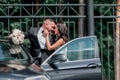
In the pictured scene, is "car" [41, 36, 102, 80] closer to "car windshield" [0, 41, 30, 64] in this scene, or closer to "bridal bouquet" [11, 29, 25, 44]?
"car windshield" [0, 41, 30, 64]

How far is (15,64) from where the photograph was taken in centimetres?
778

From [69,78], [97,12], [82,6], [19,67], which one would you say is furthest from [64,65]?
[97,12]

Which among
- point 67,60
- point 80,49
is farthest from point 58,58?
point 80,49

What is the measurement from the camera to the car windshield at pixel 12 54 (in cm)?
814

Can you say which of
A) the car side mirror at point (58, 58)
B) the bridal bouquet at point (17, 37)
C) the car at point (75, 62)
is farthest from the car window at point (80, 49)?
the bridal bouquet at point (17, 37)

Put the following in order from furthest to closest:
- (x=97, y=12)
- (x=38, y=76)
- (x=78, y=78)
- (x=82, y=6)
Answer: (x=97, y=12)
(x=82, y=6)
(x=78, y=78)
(x=38, y=76)

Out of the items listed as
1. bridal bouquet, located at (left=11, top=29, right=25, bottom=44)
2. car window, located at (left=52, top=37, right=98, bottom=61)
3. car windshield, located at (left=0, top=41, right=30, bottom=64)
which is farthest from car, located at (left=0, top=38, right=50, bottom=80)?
car window, located at (left=52, top=37, right=98, bottom=61)

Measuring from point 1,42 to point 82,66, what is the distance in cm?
147

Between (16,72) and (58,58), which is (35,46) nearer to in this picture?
(58,58)

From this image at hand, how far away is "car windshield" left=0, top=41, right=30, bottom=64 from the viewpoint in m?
8.14

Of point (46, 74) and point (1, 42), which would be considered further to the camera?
point (1, 42)

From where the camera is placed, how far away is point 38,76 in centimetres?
739

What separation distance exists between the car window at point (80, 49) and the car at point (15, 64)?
0.62m

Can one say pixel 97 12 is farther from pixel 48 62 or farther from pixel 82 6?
pixel 48 62
